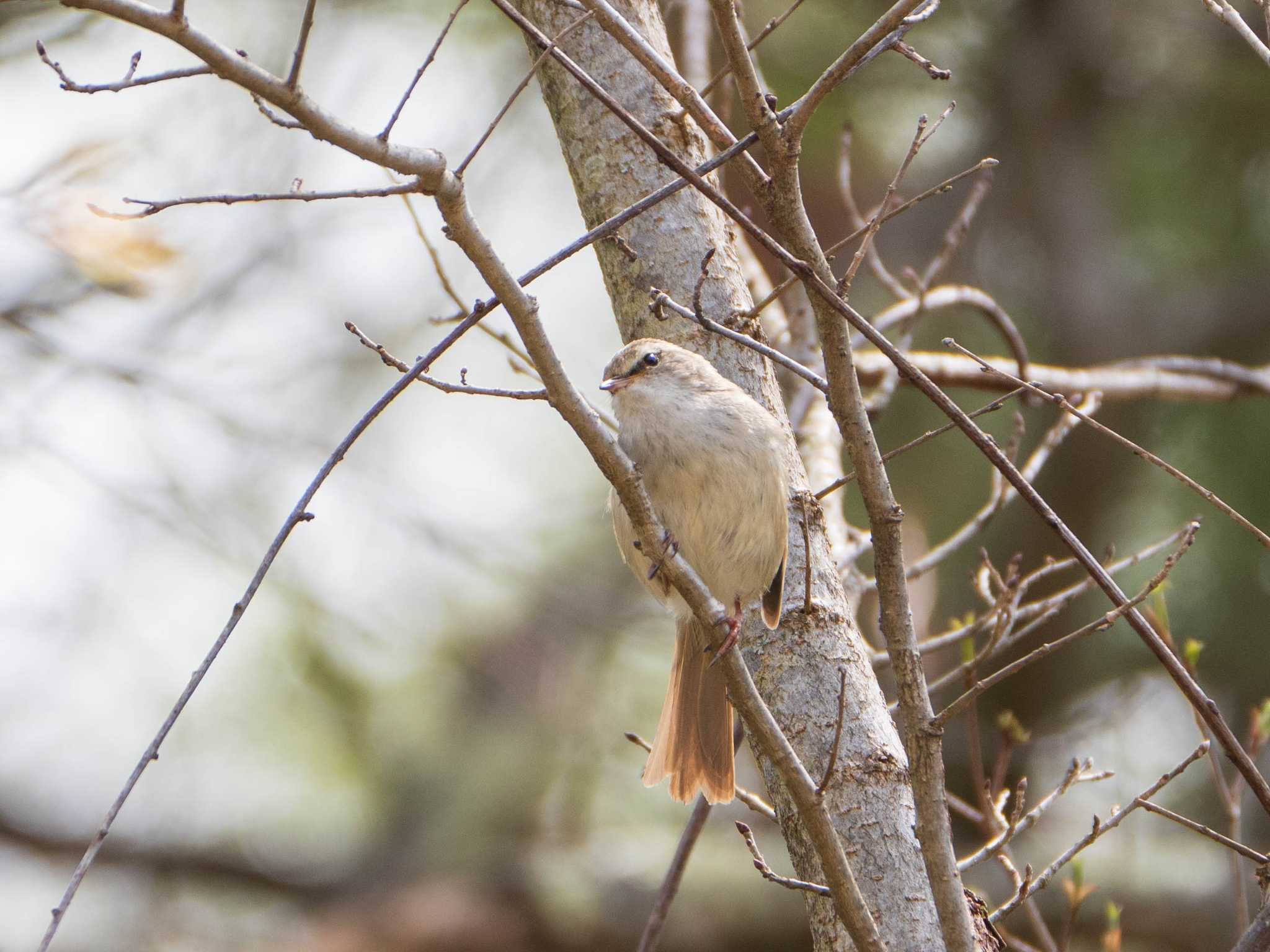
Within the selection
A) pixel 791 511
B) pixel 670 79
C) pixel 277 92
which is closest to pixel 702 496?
pixel 791 511

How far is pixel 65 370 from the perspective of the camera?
14.4ft

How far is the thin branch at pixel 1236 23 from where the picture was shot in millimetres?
2143

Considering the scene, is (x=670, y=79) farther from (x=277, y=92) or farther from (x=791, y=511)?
(x=791, y=511)

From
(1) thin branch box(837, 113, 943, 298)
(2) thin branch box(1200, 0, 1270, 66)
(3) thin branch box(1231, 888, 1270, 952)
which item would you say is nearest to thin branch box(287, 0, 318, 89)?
(1) thin branch box(837, 113, 943, 298)

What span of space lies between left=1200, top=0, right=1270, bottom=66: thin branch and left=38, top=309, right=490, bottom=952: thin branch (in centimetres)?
144

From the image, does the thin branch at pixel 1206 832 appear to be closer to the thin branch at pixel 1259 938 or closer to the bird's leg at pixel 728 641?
the thin branch at pixel 1259 938

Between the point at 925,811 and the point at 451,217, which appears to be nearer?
the point at 451,217

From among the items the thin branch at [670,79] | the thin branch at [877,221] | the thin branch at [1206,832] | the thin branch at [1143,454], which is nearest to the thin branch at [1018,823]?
the thin branch at [1206,832]

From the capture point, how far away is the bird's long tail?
124 inches

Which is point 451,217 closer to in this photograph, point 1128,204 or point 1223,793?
point 1223,793

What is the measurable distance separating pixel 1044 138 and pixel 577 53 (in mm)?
4411

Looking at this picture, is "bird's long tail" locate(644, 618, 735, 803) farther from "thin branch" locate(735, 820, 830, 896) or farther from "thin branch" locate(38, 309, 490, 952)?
"thin branch" locate(38, 309, 490, 952)

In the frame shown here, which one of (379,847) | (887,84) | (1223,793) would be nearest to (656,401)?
(1223,793)

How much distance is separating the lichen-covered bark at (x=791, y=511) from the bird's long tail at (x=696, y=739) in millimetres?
388
